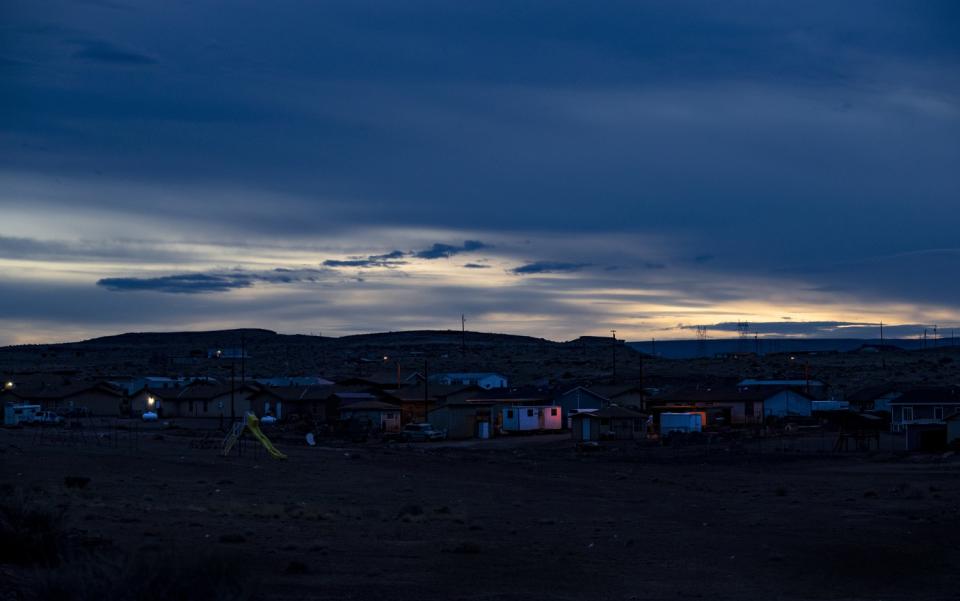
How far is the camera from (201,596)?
13672 mm

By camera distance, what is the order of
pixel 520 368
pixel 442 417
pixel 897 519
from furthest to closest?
pixel 520 368
pixel 442 417
pixel 897 519

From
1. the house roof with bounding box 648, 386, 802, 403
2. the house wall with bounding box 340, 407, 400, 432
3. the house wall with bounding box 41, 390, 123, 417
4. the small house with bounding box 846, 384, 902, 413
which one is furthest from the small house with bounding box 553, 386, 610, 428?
the house wall with bounding box 41, 390, 123, 417

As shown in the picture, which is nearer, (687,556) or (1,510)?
(1,510)

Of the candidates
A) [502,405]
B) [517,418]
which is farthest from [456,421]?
[502,405]

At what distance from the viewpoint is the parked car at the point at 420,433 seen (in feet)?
250

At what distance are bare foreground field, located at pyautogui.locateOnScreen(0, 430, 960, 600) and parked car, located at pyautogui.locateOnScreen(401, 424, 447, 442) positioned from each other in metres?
25.4

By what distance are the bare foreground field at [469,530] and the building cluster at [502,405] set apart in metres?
24.3

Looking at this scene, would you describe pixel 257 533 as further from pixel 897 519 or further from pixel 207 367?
pixel 207 367

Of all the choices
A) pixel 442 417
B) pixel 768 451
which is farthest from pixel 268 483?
pixel 442 417

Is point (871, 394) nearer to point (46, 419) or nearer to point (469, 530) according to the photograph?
point (46, 419)

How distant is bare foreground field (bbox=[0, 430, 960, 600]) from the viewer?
1798 centimetres

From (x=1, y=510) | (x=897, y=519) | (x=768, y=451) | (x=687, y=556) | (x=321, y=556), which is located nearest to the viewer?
(x=1, y=510)

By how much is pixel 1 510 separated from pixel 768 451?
155 ft

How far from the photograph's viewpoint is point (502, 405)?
279 feet
